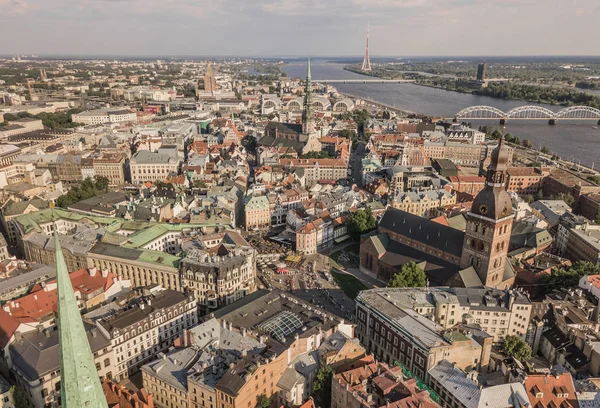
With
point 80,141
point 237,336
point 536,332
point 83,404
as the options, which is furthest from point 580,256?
point 80,141

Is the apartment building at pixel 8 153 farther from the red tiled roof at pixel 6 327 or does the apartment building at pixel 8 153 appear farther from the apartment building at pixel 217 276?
the red tiled roof at pixel 6 327

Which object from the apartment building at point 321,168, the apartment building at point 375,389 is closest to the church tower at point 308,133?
the apartment building at point 321,168

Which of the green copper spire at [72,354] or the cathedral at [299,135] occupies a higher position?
the green copper spire at [72,354]

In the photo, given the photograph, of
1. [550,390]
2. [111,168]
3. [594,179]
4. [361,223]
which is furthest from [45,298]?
[594,179]

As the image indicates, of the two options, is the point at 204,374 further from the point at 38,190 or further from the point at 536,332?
the point at 38,190

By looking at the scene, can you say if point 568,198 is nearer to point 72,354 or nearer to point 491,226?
point 491,226
